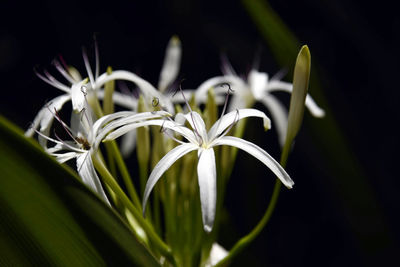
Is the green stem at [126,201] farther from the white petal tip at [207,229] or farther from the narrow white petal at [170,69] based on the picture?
the narrow white petal at [170,69]

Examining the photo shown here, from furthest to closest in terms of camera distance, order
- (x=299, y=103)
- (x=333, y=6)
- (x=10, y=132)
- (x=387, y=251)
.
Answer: (x=333, y=6), (x=387, y=251), (x=299, y=103), (x=10, y=132)

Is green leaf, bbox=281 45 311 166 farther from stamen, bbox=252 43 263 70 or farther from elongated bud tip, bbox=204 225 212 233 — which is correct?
stamen, bbox=252 43 263 70

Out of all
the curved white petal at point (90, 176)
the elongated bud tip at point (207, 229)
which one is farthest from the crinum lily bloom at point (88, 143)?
the elongated bud tip at point (207, 229)

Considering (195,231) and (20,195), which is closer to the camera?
(20,195)

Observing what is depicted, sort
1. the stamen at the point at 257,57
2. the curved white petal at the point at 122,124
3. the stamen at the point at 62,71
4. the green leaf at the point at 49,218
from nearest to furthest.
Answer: the green leaf at the point at 49,218 → the curved white petal at the point at 122,124 → the stamen at the point at 62,71 → the stamen at the point at 257,57

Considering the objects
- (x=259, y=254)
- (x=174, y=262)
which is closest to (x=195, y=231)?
(x=174, y=262)

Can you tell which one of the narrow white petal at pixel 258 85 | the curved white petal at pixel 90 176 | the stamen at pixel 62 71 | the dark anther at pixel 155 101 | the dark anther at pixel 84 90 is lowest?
the narrow white petal at pixel 258 85

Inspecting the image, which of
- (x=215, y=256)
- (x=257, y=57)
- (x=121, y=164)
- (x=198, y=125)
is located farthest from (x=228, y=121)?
(x=257, y=57)

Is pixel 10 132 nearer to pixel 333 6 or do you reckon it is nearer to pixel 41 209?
pixel 41 209
